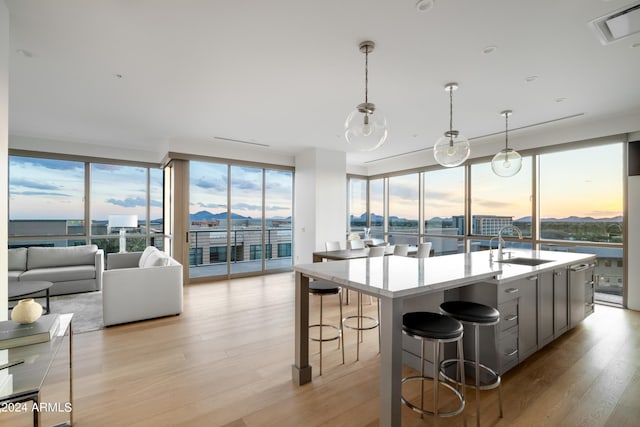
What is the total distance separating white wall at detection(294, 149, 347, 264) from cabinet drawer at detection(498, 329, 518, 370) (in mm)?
4213

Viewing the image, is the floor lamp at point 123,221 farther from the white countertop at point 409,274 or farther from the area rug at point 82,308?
the white countertop at point 409,274

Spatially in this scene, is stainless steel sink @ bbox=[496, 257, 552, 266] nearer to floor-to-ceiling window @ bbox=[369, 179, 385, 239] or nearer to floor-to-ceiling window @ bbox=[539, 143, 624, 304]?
floor-to-ceiling window @ bbox=[539, 143, 624, 304]

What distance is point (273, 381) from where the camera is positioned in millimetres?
2377

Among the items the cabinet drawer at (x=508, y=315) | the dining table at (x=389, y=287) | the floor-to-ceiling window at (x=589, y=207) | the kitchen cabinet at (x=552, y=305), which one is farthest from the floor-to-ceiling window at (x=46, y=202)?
the floor-to-ceiling window at (x=589, y=207)

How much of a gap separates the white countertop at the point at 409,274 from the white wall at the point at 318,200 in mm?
3690

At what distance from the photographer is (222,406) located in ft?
6.79

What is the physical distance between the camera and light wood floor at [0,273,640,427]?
1952 millimetres

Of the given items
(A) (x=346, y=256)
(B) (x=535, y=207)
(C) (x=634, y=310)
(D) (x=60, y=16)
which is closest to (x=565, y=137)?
(B) (x=535, y=207)

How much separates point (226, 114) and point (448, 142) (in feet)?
10.0

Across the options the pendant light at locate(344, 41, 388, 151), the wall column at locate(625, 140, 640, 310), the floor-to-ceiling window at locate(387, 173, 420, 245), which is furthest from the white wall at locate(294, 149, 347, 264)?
the wall column at locate(625, 140, 640, 310)

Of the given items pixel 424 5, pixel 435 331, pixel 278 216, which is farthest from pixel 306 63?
pixel 278 216

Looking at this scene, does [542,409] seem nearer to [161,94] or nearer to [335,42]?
[335,42]

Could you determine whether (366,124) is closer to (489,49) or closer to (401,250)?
(489,49)

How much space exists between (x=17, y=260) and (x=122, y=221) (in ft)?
5.30
